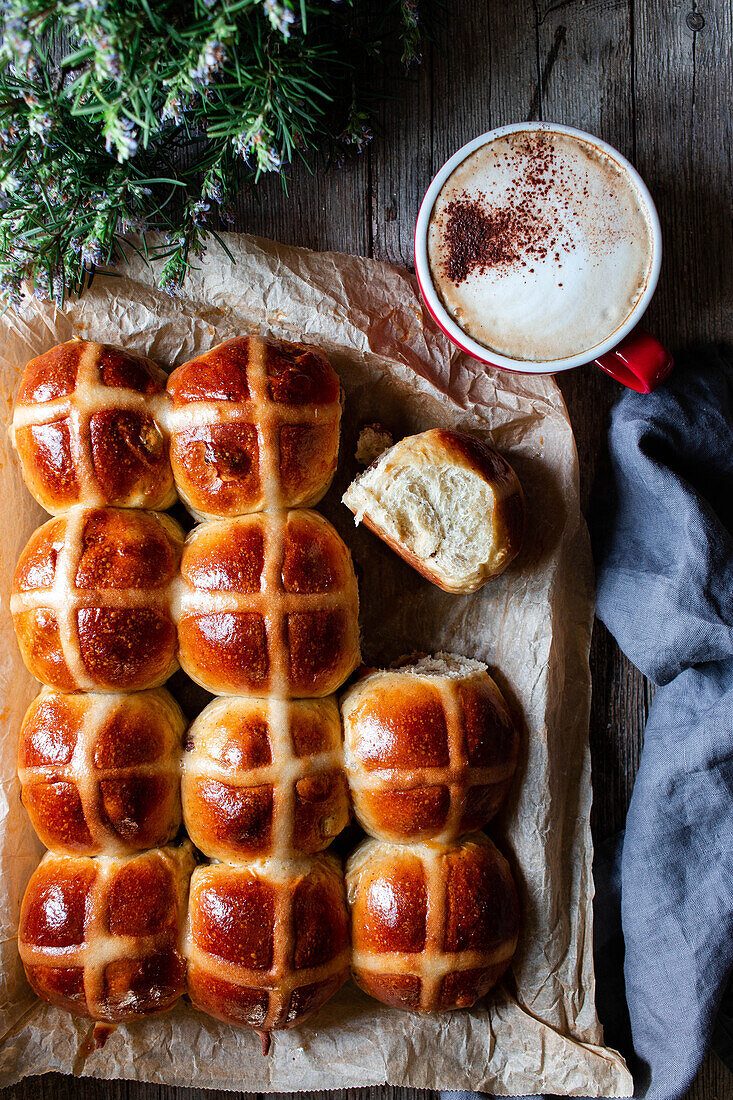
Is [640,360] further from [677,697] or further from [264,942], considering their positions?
[264,942]

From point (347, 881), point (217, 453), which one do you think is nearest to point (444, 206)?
point (217, 453)

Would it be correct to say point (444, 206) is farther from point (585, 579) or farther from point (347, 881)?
point (347, 881)

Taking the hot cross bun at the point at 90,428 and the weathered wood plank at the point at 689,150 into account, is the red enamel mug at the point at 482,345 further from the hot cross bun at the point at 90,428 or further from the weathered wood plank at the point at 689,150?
the hot cross bun at the point at 90,428

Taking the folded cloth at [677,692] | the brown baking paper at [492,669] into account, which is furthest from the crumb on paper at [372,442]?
the folded cloth at [677,692]

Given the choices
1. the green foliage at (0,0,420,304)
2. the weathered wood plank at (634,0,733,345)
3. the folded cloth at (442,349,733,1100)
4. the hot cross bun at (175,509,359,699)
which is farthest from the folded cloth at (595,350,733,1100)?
the green foliage at (0,0,420,304)

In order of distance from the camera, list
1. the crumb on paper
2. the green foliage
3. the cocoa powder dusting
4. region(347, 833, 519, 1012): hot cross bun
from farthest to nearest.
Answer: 1. the crumb on paper
2. region(347, 833, 519, 1012): hot cross bun
3. the cocoa powder dusting
4. the green foliage

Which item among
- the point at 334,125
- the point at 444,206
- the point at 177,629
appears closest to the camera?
the point at 444,206

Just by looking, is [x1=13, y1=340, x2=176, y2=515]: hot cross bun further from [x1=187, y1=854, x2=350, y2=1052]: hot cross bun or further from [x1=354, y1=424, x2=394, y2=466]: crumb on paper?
[x1=187, y1=854, x2=350, y2=1052]: hot cross bun
